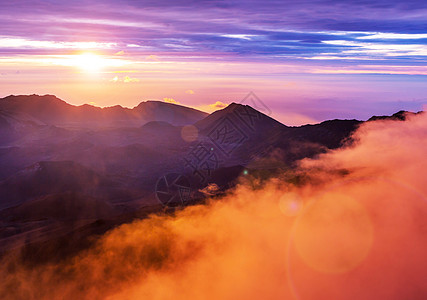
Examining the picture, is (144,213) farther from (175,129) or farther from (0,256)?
(175,129)

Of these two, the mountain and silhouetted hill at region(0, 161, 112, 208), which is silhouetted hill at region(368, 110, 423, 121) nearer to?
silhouetted hill at region(0, 161, 112, 208)

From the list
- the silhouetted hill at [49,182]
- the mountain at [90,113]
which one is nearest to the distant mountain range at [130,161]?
the silhouetted hill at [49,182]

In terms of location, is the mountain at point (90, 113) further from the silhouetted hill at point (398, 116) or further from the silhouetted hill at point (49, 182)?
the silhouetted hill at point (398, 116)

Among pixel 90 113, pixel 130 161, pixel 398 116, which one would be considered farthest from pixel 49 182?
pixel 90 113

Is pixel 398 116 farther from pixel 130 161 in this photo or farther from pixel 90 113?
pixel 90 113

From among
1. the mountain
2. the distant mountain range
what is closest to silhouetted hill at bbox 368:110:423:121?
the distant mountain range

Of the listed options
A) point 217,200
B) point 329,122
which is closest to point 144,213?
point 217,200
